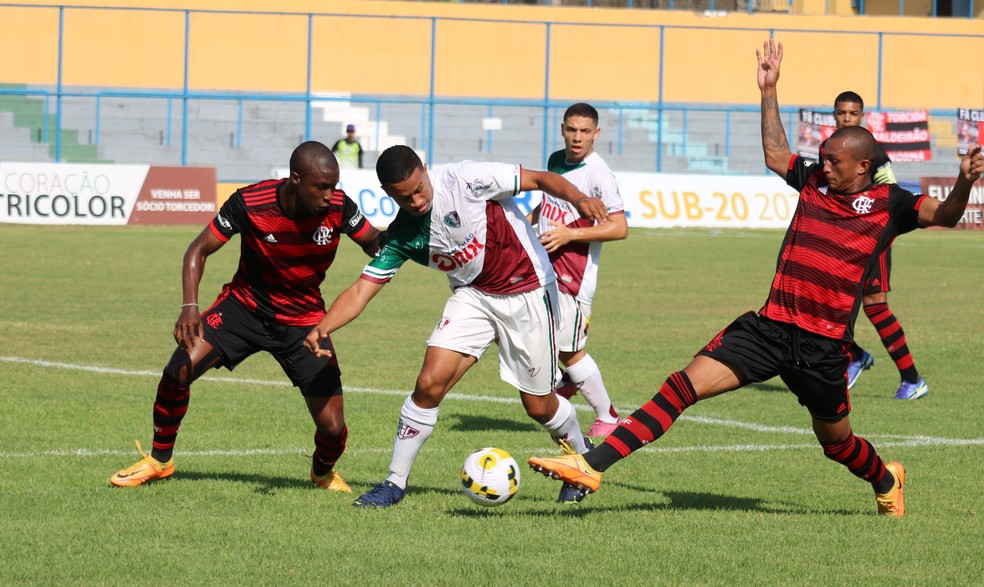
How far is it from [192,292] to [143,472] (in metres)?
1.06

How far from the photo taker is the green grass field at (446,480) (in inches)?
224

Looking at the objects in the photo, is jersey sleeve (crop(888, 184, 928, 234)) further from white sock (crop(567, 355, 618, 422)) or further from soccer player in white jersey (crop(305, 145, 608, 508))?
white sock (crop(567, 355, 618, 422))

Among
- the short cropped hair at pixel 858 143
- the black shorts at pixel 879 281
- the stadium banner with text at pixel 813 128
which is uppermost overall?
the stadium banner with text at pixel 813 128

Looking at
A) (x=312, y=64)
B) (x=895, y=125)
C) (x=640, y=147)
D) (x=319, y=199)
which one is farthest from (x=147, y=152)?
(x=319, y=199)

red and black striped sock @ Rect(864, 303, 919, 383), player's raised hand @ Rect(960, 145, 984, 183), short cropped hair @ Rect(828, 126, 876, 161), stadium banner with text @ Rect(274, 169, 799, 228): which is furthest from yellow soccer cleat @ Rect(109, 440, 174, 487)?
stadium banner with text @ Rect(274, 169, 799, 228)

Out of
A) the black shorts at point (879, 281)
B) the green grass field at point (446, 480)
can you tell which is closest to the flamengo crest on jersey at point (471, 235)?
the green grass field at point (446, 480)

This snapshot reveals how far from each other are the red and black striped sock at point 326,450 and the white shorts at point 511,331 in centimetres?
77

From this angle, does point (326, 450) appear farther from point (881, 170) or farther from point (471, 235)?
point (881, 170)

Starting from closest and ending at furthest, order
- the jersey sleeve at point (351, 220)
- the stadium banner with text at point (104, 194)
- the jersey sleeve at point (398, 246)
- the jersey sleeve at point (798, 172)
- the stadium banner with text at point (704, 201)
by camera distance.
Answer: the jersey sleeve at point (398, 246) < the jersey sleeve at point (798, 172) < the jersey sleeve at point (351, 220) < the stadium banner with text at point (104, 194) < the stadium banner with text at point (704, 201)

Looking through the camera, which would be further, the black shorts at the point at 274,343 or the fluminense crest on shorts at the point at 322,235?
the black shorts at the point at 274,343

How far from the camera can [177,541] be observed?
6.00 meters

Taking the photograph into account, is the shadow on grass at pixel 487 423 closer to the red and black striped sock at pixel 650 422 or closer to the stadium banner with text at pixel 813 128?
the red and black striped sock at pixel 650 422

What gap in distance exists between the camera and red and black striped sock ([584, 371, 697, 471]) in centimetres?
656

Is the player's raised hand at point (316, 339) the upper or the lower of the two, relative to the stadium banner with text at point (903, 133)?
lower
